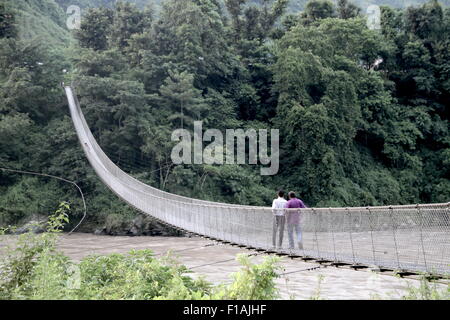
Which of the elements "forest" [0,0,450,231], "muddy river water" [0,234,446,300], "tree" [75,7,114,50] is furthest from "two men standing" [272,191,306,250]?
"tree" [75,7,114,50]

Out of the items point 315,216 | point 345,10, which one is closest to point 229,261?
point 315,216

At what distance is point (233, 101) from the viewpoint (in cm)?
2297

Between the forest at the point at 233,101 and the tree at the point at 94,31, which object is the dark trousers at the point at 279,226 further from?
the tree at the point at 94,31

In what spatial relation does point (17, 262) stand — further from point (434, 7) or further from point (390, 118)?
point (434, 7)

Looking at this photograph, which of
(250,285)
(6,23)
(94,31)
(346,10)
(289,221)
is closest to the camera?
(250,285)

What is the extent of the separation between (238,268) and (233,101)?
11776 millimetres

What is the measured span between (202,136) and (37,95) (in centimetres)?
589

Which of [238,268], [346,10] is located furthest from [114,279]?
[346,10]

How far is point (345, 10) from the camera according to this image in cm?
2764

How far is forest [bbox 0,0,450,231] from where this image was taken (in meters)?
20.1

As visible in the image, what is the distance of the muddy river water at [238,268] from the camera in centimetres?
951

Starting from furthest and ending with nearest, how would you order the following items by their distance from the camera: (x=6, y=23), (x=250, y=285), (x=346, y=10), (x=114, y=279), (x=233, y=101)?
(x=346, y=10) → (x=6, y=23) → (x=233, y=101) → (x=114, y=279) → (x=250, y=285)

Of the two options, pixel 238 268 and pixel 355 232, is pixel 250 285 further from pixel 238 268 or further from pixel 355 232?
pixel 238 268

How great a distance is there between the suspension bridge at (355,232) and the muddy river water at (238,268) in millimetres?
304
